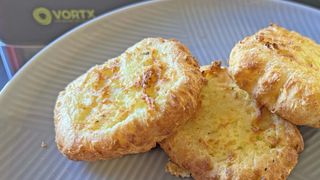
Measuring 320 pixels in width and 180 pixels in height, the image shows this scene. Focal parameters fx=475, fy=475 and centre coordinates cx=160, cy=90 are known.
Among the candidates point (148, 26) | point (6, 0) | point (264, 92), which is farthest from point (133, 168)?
point (6, 0)

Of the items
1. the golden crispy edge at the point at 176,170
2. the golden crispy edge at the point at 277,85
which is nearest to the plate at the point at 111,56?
the golden crispy edge at the point at 176,170

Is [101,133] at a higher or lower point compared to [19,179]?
higher

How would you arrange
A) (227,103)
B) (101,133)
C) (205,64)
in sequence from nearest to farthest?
(101,133)
(227,103)
(205,64)

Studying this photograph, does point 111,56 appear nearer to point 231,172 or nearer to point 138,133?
point 138,133

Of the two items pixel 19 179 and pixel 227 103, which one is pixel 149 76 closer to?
pixel 227 103

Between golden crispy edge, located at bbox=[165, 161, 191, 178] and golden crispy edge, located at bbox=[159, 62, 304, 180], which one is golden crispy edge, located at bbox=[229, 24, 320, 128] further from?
golden crispy edge, located at bbox=[165, 161, 191, 178]

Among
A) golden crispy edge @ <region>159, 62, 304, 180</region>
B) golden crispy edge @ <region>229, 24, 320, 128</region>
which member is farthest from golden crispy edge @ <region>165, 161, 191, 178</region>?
golden crispy edge @ <region>229, 24, 320, 128</region>

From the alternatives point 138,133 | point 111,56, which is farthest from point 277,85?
point 111,56

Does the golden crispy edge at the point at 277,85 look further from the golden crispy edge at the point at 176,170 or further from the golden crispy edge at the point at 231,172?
the golden crispy edge at the point at 176,170
